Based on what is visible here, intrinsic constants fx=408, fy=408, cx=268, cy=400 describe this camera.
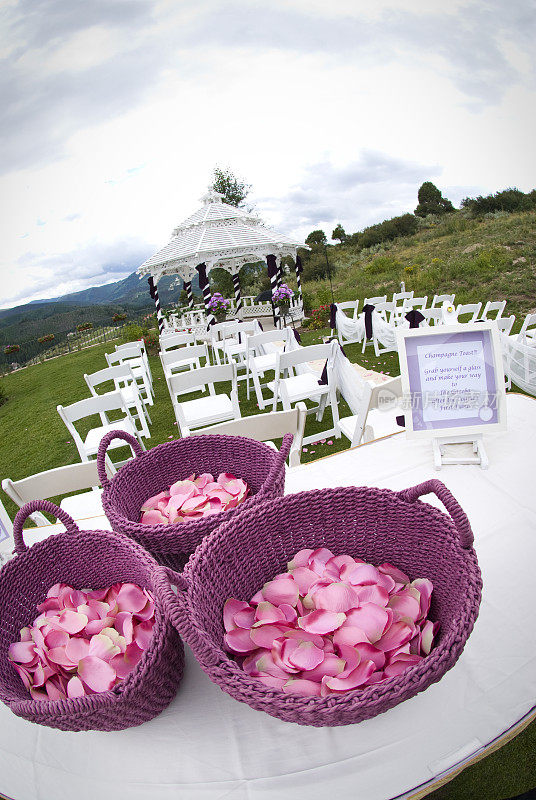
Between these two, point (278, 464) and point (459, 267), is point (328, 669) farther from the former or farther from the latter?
point (459, 267)

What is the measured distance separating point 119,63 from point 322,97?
7.20 m

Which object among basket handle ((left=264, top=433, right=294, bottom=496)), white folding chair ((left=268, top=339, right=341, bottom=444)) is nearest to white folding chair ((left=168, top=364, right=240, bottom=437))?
white folding chair ((left=268, top=339, right=341, bottom=444))

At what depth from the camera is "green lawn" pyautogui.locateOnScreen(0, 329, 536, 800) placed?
113cm

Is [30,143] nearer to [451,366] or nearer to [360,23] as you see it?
[360,23]

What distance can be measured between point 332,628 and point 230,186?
23.7 m

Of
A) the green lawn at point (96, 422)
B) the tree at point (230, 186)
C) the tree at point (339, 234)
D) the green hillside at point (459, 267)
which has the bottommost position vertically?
the green lawn at point (96, 422)

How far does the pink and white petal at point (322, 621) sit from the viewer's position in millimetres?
588

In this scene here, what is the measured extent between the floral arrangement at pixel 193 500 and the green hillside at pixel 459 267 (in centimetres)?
1019

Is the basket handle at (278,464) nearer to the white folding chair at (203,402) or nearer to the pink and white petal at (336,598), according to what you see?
the pink and white petal at (336,598)

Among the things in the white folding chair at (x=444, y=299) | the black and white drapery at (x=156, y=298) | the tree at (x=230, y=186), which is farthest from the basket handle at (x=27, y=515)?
the tree at (x=230, y=186)

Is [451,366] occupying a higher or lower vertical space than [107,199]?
lower

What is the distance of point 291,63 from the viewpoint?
13.6 metres

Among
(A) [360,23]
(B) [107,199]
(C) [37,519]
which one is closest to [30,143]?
(B) [107,199]

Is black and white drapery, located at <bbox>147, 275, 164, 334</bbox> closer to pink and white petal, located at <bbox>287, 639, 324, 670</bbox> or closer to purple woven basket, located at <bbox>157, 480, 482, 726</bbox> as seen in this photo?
purple woven basket, located at <bbox>157, 480, 482, 726</bbox>
